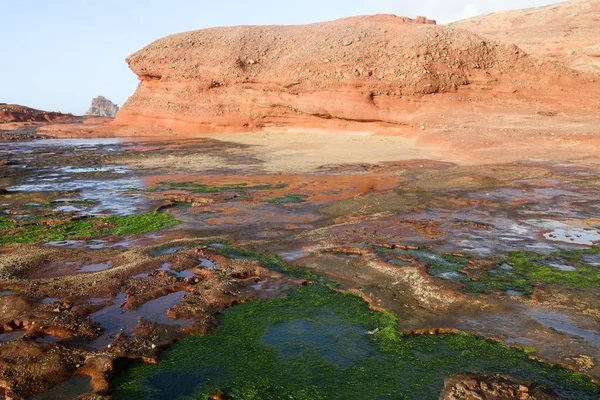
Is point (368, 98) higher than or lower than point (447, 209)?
higher

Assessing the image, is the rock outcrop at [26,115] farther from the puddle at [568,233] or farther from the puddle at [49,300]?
the puddle at [568,233]

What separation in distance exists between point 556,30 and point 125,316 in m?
40.4

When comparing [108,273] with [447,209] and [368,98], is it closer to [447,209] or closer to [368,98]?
[447,209]

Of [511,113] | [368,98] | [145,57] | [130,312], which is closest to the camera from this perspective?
[130,312]

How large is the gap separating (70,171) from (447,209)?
44.6 feet

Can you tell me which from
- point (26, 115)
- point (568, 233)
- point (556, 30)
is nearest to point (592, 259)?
point (568, 233)

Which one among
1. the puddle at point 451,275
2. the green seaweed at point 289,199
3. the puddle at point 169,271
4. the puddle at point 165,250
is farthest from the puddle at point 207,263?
the green seaweed at point 289,199

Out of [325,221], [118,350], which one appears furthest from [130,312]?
[325,221]

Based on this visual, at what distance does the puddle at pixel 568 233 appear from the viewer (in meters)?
7.33

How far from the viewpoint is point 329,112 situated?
2612cm

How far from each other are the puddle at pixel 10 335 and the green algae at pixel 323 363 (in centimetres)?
142

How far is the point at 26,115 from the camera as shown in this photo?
49.3 m

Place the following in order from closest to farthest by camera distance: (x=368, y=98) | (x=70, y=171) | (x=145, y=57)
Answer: (x=70, y=171) → (x=368, y=98) → (x=145, y=57)

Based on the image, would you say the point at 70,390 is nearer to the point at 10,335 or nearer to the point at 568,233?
the point at 10,335
